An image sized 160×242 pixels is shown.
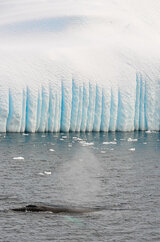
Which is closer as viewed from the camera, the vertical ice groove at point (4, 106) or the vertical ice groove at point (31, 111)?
the vertical ice groove at point (4, 106)

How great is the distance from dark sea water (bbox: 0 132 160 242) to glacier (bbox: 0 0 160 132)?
1.34 metres

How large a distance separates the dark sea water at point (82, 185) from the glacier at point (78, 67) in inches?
52.7

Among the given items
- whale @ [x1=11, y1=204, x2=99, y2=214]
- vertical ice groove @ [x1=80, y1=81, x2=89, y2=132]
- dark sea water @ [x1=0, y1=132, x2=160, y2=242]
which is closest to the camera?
dark sea water @ [x1=0, y1=132, x2=160, y2=242]

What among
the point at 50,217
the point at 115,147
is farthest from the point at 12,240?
the point at 115,147

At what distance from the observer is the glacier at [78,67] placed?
30453mm

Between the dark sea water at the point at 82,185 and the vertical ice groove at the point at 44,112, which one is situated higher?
the vertical ice groove at the point at 44,112

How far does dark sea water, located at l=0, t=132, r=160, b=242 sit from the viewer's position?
15406mm

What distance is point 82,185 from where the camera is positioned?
1991cm

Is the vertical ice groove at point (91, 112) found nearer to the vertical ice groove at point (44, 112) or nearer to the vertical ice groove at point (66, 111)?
the vertical ice groove at point (66, 111)

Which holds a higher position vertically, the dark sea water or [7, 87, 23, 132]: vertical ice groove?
[7, 87, 23, 132]: vertical ice groove

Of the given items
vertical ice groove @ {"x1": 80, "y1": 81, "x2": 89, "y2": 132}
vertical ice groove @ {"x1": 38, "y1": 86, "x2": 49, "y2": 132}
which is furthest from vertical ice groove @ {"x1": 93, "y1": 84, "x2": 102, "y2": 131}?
vertical ice groove @ {"x1": 38, "y1": 86, "x2": 49, "y2": 132}

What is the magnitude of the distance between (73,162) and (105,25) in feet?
48.0

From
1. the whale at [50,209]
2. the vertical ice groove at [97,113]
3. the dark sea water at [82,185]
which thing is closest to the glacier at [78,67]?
the vertical ice groove at [97,113]

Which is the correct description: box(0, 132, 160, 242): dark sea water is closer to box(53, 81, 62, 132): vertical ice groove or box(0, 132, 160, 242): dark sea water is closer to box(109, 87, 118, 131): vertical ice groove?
box(53, 81, 62, 132): vertical ice groove
